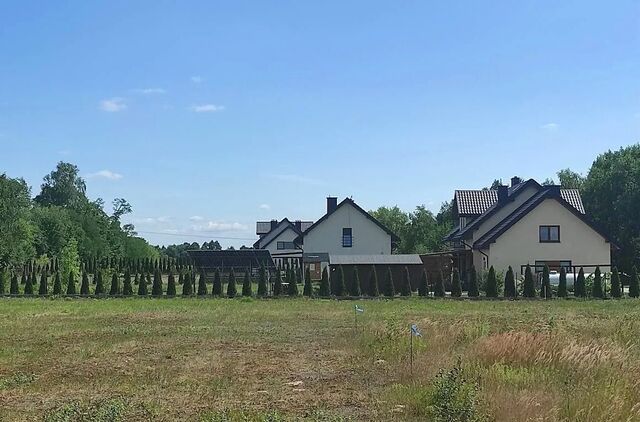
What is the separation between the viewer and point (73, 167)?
92.8 m

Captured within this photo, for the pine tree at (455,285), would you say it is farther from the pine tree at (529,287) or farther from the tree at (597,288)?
the tree at (597,288)

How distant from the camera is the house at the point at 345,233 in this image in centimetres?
5247

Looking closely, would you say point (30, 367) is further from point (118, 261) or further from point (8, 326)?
point (118, 261)

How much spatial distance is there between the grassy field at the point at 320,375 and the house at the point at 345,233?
3571cm

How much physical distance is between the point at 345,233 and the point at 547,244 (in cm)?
1704

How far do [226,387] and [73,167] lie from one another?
8953 centimetres

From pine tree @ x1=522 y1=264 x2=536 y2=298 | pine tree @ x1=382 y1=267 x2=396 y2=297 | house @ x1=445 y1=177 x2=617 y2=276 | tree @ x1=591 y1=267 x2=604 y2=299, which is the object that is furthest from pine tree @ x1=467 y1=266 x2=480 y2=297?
house @ x1=445 y1=177 x2=617 y2=276

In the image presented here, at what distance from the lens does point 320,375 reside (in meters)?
10.3

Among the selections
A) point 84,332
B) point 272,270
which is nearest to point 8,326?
point 84,332

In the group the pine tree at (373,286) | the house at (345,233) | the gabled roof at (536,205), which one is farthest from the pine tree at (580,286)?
the house at (345,233)

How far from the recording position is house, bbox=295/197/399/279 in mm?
52469

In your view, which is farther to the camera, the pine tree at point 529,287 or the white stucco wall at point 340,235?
the white stucco wall at point 340,235

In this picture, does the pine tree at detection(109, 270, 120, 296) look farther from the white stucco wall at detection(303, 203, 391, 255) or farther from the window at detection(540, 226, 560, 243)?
the window at detection(540, 226, 560, 243)

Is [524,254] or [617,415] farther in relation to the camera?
[524,254]
